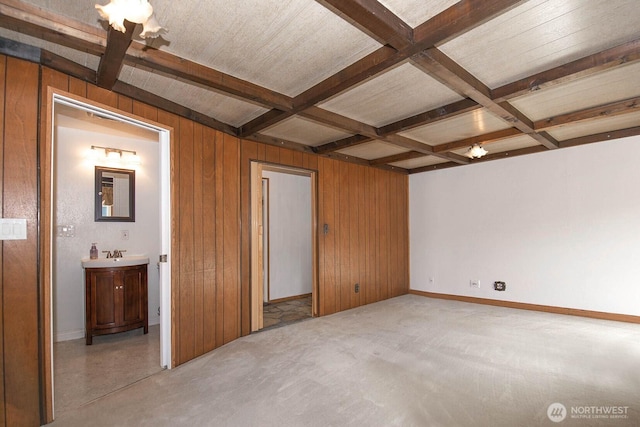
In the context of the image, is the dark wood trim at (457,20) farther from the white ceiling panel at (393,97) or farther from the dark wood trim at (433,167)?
the dark wood trim at (433,167)

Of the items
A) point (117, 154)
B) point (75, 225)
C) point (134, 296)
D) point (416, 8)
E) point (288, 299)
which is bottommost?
point (288, 299)

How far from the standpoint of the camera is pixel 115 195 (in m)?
3.92

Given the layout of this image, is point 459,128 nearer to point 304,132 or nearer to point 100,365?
point 304,132

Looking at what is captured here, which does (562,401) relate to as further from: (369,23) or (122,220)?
(122,220)

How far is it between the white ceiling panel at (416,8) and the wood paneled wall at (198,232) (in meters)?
2.08

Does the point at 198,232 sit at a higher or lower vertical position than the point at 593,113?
lower

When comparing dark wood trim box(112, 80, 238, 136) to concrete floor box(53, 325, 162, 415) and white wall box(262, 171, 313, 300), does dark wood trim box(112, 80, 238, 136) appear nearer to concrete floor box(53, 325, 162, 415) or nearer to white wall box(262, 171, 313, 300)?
white wall box(262, 171, 313, 300)

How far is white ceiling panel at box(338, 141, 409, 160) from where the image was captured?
429 centimetres

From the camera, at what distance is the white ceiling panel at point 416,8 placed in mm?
1606

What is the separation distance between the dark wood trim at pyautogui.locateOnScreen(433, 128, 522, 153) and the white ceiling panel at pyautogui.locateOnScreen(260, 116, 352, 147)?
1439 mm

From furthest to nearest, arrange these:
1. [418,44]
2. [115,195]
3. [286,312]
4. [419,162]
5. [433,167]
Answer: [433,167]
[419,162]
[286,312]
[115,195]
[418,44]

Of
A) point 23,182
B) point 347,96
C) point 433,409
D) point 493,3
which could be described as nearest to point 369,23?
point 493,3

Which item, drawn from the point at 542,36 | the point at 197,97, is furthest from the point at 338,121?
the point at 542,36

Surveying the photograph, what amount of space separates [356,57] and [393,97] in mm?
757
